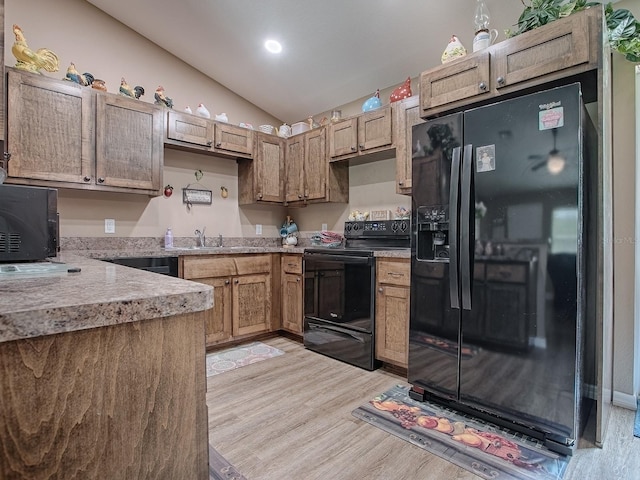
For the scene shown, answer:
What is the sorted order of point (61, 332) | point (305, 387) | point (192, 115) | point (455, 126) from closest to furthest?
point (61, 332) < point (455, 126) < point (305, 387) < point (192, 115)

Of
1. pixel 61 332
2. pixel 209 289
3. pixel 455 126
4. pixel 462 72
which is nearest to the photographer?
pixel 61 332

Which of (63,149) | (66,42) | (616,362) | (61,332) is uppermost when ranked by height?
(66,42)

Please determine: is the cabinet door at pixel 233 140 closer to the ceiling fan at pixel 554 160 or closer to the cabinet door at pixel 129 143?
the cabinet door at pixel 129 143

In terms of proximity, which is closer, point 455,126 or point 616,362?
point 455,126

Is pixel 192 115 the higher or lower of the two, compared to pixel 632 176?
higher

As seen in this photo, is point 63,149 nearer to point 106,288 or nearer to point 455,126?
point 106,288

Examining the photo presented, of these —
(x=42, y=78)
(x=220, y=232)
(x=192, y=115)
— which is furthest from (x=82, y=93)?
(x=220, y=232)

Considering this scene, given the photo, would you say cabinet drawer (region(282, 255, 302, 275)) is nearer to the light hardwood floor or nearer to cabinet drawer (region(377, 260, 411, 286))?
cabinet drawer (region(377, 260, 411, 286))

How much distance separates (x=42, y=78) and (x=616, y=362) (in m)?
4.40

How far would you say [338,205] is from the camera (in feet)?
Result: 12.5

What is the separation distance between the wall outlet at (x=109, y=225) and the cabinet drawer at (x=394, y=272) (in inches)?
95.0

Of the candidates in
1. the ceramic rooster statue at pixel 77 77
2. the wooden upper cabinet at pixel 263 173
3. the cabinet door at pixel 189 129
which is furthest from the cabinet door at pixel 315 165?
the ceramic rooster statue at pixel 77 77

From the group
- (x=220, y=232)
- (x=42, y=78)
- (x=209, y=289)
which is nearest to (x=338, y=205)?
(x=220, y=232)

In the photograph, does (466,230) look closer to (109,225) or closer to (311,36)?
(311,36)
